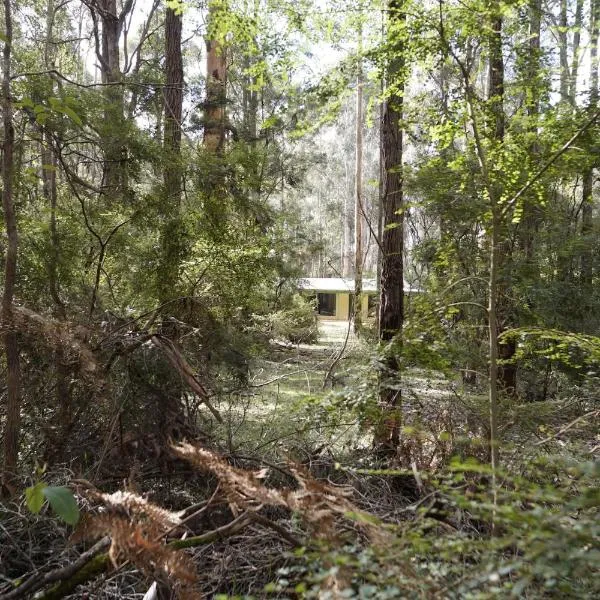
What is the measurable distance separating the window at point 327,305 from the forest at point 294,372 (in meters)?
18.7

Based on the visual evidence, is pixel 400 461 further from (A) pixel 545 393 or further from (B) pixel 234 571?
(A) pixel 545 393

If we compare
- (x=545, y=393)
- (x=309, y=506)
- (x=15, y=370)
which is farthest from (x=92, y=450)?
(x=545, y=393)

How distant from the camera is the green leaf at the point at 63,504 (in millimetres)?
1287

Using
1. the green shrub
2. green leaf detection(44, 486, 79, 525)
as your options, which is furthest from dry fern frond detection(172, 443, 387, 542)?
the green shrub

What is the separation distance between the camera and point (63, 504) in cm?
131

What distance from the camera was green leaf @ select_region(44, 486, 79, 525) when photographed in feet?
4.22

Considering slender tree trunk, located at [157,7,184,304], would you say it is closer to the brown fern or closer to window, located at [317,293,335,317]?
the brown fern

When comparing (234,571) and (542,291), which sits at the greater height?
(542,291)

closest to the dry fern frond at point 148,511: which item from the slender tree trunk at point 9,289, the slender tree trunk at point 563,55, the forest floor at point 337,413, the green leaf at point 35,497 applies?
the green leaf at point 35,497

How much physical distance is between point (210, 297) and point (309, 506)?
12.3ft

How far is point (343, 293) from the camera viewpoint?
25.1 m

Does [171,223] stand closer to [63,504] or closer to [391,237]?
[391,237]

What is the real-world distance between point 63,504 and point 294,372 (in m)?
3.03

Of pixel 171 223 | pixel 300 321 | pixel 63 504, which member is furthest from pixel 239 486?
pixel 300 321
